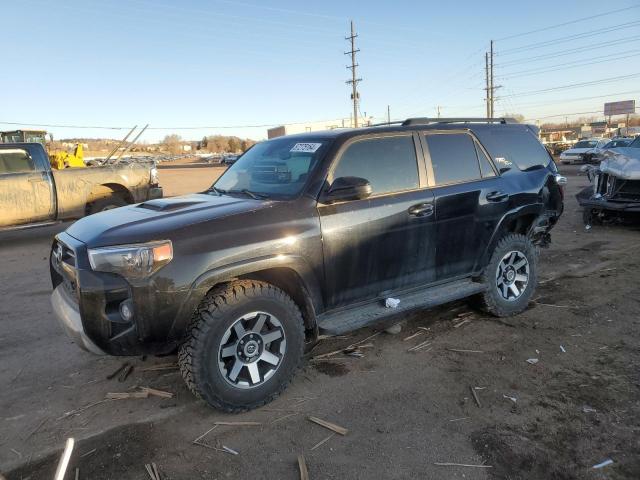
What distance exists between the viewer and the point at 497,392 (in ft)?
11.3

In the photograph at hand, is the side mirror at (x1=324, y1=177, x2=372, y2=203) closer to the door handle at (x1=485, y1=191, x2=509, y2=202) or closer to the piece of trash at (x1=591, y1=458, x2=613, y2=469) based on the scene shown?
the door handle at (x1=485, y1=191, x2=509, y2=202)

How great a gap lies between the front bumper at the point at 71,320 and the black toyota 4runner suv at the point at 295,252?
0.04 feet

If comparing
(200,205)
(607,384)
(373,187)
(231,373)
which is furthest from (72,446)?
(607,384)

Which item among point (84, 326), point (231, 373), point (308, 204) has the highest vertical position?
point (308, 204)

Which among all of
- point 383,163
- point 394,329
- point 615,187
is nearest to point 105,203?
point 394,329

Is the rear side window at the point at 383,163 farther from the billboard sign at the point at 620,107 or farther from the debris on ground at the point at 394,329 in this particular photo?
the billboard sign at the point at 620,107

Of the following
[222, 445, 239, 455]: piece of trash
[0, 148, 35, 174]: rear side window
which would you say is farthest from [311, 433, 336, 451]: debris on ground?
[0, 148, 35, 174]: rear side window

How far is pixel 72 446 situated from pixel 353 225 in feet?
7.75

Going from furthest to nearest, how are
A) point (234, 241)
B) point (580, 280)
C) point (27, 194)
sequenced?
1. point (27, 194)
2. point (580, 280)
3. point (234, 241)

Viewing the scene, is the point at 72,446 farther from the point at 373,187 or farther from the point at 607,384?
the point at 607,384

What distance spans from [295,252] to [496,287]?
7.99 ft

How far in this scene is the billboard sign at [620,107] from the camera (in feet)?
236

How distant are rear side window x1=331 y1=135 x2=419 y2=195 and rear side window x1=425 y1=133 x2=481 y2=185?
259 mm

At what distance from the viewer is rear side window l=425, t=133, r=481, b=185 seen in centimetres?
434
